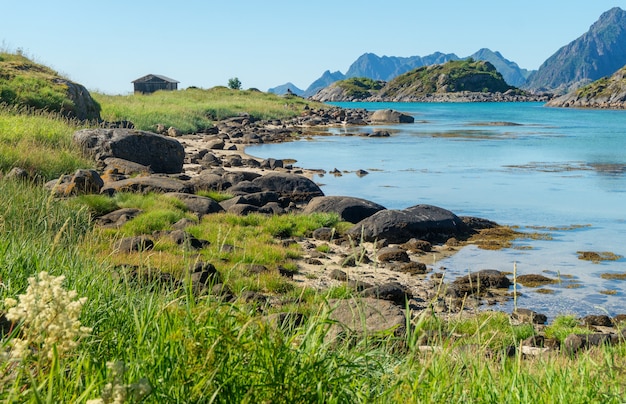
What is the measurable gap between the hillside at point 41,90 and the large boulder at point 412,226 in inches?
577

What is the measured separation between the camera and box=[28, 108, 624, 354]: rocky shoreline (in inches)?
408

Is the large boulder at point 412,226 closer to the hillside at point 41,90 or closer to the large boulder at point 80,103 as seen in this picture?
the hillside at point 41,90

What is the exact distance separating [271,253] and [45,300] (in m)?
9.69

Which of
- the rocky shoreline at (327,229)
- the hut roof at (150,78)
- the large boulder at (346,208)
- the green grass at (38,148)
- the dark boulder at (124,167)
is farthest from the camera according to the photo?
the hut roof at (150,78)

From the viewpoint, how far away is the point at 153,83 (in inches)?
3573

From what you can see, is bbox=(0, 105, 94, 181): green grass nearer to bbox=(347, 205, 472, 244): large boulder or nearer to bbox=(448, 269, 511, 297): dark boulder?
bbox=(347, 205, 472, 244): large boulder

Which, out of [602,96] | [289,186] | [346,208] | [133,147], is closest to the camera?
[346,208]

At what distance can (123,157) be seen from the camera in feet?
71.6

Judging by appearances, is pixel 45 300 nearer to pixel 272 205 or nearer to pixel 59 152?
pixel 272 205

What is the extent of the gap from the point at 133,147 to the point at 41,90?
772cm

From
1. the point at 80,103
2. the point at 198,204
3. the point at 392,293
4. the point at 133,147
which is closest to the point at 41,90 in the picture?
the point at 80,103

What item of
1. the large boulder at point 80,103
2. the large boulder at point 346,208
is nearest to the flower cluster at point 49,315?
the large boulder at point 346,208

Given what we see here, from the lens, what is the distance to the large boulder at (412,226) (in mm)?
14891

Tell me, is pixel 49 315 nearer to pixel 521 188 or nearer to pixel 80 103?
pixel 521 188
